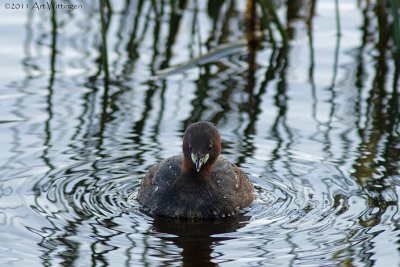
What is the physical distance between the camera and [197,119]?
10.5 m

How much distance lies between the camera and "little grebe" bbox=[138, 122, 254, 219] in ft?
27.5

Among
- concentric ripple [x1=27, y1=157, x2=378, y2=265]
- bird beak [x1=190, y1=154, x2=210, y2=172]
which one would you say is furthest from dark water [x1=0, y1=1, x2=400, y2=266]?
bird beak [x1=190, y1=154, x2=210, y2=172]

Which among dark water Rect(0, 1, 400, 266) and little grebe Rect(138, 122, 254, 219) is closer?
dark water Rect(0, 1, 400, 266)

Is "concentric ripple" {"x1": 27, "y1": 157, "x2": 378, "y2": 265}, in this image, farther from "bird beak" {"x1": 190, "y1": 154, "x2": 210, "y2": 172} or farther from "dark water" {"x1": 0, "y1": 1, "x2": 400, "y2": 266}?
"bird beak" {"x1": 190, "y1": 154, "x2": 210, "y2": 172}

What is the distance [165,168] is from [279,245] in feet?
4.61

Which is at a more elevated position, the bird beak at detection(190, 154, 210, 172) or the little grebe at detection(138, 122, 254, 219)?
the bird beak at detection(190, 154, 210, 172)

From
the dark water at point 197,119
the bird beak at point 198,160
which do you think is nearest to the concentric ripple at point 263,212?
the dark water at point 197,119

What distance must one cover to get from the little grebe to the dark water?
135 millimetres

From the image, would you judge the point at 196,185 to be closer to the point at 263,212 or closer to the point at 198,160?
the point at 198,160

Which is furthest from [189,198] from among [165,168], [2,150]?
[2,150]

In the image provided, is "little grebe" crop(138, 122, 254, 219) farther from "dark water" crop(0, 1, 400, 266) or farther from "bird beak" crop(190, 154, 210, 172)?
"dark water" crop(0, 1, 400, 266)

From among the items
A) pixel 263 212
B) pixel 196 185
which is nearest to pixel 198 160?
pixel 196 185

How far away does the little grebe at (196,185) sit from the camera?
838 cm

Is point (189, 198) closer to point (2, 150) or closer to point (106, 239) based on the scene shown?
point (106, 239)
